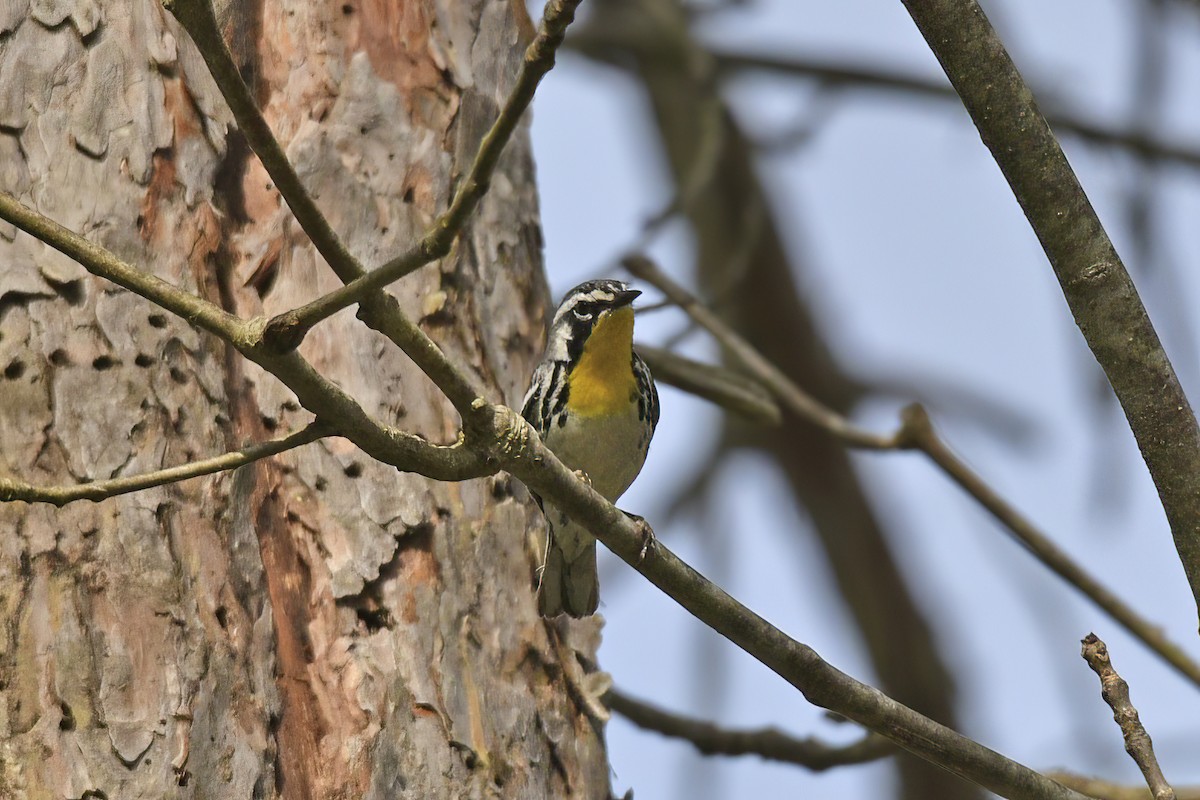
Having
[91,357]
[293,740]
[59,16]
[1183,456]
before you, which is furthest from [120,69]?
[1183,456]

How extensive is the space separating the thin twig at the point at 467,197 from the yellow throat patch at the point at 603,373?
2.23 metres

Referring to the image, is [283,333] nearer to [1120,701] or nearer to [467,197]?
[467,197]

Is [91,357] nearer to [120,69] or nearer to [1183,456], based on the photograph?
[120,69]

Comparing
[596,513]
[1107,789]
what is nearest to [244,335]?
[596,513]

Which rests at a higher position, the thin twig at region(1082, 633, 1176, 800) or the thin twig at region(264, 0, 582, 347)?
the thin twig at region(264, 0, 582, 347)

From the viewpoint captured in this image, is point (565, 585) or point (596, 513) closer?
point (596, 513)

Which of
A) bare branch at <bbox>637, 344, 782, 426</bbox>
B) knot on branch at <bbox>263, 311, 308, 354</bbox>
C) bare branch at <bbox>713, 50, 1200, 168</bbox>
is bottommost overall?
knot on branch at <bbox>263, 311, 308, 354</bbox>

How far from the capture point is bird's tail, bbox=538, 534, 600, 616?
3693mm

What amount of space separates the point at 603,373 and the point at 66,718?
2043 millimetres

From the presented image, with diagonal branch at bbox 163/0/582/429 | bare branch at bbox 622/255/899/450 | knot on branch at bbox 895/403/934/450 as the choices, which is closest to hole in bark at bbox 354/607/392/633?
diagonal branch at bbox 163/0/582/429

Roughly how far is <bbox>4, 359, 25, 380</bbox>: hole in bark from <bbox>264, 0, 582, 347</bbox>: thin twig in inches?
45.7

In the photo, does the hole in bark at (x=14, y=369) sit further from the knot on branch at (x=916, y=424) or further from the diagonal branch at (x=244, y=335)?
the knot on branch at (x=916, y=424)

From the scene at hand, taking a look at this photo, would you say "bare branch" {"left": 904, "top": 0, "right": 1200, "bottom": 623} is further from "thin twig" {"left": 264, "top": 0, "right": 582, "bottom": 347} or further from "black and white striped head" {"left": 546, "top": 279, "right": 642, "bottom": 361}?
"black and white striped head" {"left": 546, "top": 279, "right": 642, "bottom": 361}

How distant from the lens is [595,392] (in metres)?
4.34
